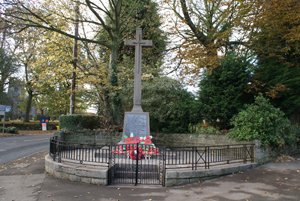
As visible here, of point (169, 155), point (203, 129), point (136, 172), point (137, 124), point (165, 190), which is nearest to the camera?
point (165, 190)

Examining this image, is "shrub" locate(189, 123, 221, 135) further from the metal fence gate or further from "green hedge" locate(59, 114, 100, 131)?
"green hedge" locate(59, 114, 100, 131)

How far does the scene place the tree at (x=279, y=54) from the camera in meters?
14.8

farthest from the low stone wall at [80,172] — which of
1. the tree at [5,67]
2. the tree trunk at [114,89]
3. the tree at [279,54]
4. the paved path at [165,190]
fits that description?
the tree at [5,67]

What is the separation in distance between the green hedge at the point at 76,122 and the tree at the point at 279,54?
10946mm

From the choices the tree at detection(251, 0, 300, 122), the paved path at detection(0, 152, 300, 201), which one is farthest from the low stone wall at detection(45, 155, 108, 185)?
the tree at detection(251, 0, 300, 122)

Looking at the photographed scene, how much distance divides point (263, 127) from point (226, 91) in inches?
145

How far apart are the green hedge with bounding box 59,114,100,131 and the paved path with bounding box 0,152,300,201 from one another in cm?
912

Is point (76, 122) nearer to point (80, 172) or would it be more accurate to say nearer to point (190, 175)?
point (80, 172)

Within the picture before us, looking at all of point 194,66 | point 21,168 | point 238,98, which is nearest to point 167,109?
point 194,66

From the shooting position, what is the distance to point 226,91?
15680mm

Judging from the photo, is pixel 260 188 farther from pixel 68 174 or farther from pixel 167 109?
pixel 167 109

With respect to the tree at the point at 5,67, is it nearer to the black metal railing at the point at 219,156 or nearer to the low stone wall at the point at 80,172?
the low stone wall at the point at 80,172

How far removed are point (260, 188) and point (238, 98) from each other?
26.1 ft

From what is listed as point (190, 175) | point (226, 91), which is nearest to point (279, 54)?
point (226, 91)
